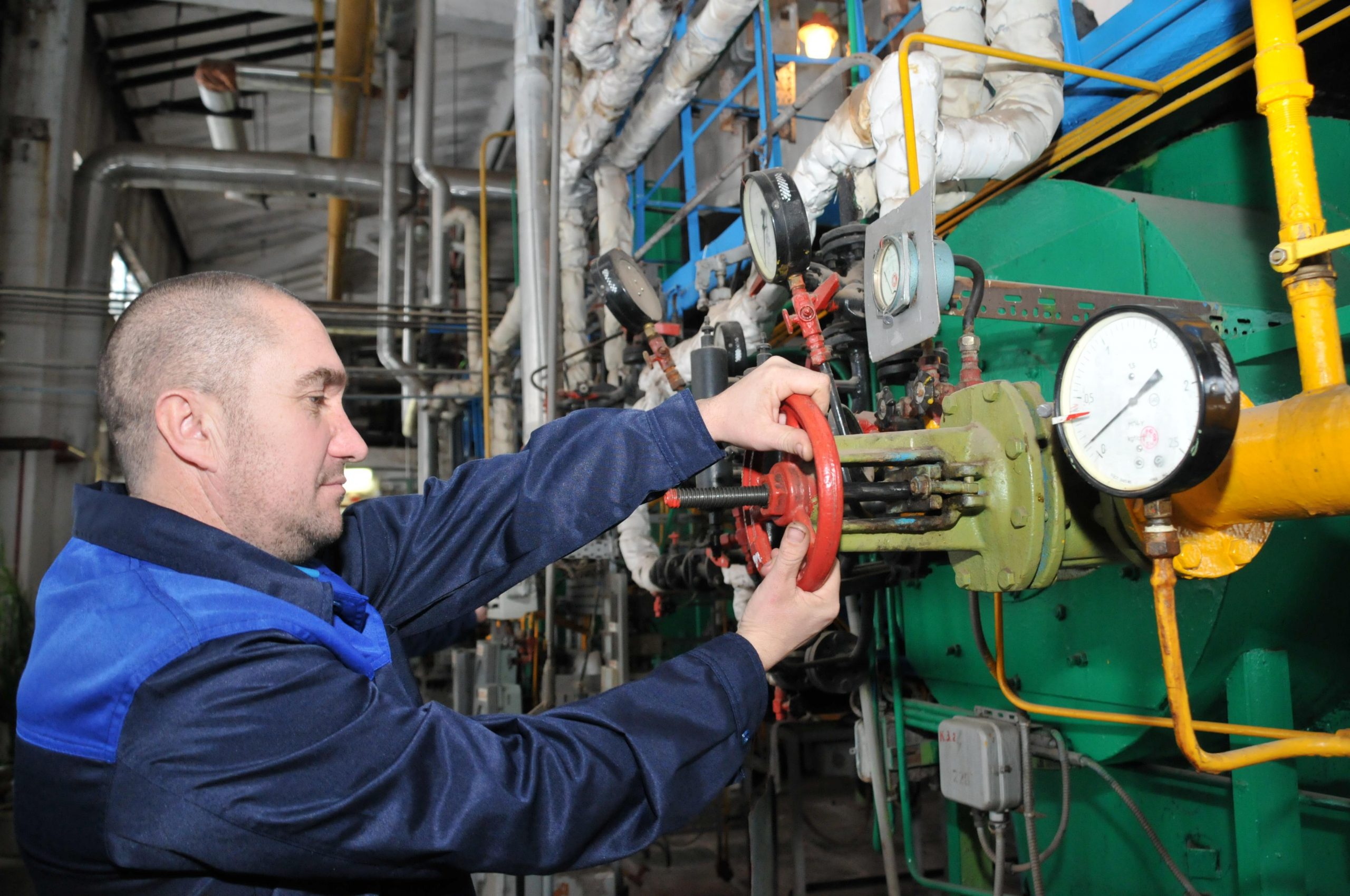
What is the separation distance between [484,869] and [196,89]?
8.61m

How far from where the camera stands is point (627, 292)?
2.44 meters

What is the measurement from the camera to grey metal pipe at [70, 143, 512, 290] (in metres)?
5.60

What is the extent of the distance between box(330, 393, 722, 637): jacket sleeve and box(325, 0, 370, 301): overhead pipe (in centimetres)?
479

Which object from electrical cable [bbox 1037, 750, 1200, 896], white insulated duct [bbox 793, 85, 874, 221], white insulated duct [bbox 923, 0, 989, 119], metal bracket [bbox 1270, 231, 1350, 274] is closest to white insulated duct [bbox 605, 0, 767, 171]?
white insulated duct [bbox 923, 0, 989, 119]

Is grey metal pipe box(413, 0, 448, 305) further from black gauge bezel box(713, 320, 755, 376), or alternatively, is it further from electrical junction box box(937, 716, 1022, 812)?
electrical junction box box(937, 716, 1022, 812)

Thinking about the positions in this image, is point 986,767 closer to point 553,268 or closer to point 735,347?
point 735,347

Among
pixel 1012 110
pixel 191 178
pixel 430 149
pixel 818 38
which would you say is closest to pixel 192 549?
pixel 1012 110

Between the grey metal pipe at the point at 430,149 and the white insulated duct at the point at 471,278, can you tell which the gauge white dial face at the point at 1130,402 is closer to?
the white insulated duct at the point at 471,278

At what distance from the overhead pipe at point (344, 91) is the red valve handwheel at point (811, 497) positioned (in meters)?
5.12

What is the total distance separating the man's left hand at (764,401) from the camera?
3.93 ft

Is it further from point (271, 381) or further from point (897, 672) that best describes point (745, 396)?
point (897, 672)

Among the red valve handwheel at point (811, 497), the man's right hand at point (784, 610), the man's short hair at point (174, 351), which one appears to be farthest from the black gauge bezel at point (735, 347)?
the man's short hair at point (174, 351)

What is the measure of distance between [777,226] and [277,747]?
1.25 metres

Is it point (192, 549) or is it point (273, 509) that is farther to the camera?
point (273, 509)
